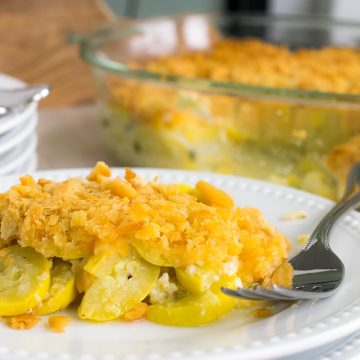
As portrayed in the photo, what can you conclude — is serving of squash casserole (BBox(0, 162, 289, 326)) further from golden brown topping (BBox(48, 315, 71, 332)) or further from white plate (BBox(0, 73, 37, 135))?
white plate (BBox(0, 73, 37, 135))

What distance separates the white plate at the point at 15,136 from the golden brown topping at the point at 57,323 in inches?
22.5

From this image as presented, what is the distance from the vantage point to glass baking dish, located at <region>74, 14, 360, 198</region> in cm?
192

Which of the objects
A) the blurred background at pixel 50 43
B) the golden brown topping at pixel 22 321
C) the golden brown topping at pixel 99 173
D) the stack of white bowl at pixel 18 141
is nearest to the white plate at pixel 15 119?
the stack of white bowl at pixel 18 141

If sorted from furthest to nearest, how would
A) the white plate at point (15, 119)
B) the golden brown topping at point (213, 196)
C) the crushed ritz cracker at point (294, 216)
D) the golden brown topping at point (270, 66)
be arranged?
the golden brown topping at point (270, 66) → the white plate at point (15, 119) → the crushed ritz cracker at point (294, 216) → the golden brown topping at point (213, 196)

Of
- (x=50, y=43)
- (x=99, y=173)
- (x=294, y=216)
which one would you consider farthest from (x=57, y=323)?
(x=50, y=43)

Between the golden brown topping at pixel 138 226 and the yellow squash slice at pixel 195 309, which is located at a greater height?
the golden brown topping at pixel 138 226

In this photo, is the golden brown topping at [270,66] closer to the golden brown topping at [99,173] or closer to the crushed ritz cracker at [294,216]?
the crushed ritz cracker at [294,216]

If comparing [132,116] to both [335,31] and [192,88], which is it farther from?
[335,31]

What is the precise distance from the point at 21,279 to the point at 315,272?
1.30ft

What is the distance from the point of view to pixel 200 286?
1083 mm

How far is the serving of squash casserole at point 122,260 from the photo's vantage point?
1077 mm

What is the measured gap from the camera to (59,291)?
109cm

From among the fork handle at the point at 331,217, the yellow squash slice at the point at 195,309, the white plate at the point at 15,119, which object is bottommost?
the yellow squash slice at the point at 195,309

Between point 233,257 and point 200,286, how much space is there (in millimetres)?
72
